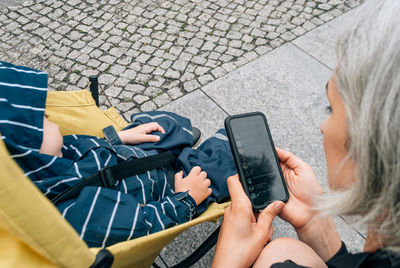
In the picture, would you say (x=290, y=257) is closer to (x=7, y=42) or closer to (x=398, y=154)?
(x=398, y=154)

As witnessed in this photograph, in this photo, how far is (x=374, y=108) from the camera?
0.81m

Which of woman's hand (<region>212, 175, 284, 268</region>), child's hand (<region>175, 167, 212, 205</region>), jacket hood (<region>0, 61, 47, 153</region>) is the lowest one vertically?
child's hand (<region>175, 167, 212, 205</region>)

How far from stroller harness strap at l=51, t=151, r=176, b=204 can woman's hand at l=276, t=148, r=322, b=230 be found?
0.62m

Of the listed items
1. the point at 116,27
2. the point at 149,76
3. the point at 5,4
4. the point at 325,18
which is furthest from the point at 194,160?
the point at 5,4

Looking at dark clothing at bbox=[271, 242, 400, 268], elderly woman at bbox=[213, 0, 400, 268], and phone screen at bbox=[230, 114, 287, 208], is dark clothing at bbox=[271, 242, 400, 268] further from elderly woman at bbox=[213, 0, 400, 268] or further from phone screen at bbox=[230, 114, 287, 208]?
phone screen at bbox=[230, 114, 287, 208]

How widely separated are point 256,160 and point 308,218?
35 cm

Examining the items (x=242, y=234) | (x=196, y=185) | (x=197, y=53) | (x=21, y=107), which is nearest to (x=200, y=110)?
(x=197, y=53)

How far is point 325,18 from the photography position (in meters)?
3.44

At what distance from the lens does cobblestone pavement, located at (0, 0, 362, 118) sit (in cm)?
297

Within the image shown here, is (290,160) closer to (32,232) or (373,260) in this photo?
(373,260)

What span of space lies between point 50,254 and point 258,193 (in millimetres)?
950

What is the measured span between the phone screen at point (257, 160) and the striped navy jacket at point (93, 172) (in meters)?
0.20

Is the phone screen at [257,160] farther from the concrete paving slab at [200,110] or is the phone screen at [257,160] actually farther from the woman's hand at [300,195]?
the concrete paving slab at [200,110]

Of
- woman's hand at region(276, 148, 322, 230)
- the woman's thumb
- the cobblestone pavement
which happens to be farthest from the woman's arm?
the cobblestone pavement
